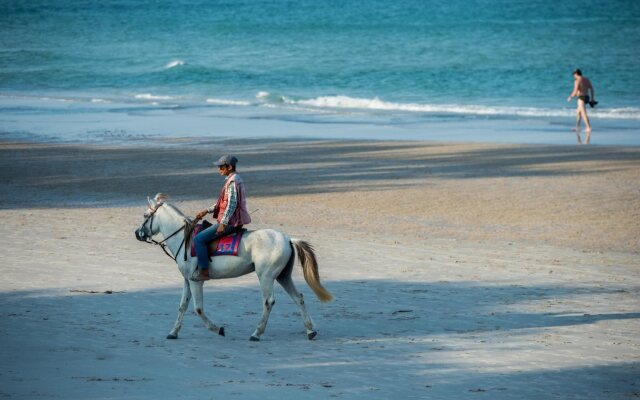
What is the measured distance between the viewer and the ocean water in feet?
130

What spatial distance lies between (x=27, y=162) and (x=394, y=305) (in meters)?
15.3

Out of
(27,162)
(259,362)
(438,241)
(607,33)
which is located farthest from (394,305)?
(607,33)

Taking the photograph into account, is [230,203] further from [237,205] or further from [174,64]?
[174,64]

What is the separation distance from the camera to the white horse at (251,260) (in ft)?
35.6

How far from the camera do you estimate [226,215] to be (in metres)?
10.8

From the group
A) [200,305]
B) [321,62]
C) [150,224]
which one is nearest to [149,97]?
[321,62]

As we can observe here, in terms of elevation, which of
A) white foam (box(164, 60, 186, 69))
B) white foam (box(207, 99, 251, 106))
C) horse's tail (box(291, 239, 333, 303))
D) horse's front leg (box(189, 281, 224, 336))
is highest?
white foam (box(164, 60, 186, 69))

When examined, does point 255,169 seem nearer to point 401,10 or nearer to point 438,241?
point 438,241

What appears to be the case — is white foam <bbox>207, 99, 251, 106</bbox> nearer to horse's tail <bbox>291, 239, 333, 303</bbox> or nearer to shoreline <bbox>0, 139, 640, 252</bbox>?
shoreline <bbox>0, 139, 640, 252</bbox>

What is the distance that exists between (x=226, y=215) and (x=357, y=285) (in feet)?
10.9

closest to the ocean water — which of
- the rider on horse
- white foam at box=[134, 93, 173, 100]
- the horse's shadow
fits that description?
white foam at box=[134, 93, 173, 100]

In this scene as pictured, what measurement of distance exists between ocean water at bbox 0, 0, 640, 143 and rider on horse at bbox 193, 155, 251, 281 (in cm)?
1964

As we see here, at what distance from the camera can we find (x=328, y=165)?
24.5 m

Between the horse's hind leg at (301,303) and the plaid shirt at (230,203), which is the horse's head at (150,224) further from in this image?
the horse's hind leg at (301,303)
